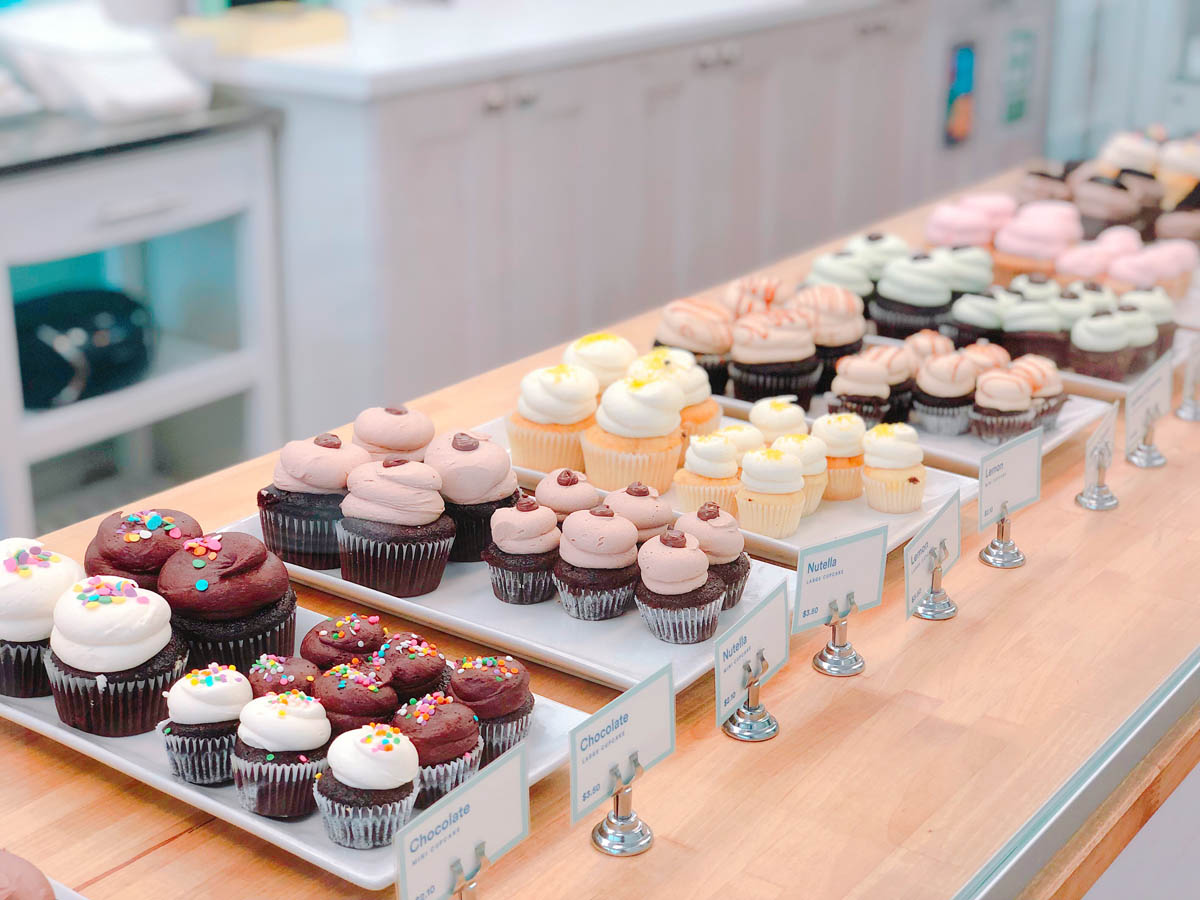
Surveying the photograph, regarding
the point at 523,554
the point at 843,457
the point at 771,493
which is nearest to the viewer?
the point at 523,554

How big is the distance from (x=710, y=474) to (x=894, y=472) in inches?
8.8

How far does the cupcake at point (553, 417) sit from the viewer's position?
1.79m

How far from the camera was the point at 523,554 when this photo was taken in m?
1.49

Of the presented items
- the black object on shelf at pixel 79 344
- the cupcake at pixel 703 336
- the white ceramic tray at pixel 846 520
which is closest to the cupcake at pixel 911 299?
the cupcake at pixel 703 336

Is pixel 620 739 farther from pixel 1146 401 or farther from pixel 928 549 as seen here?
pixel 1146 401

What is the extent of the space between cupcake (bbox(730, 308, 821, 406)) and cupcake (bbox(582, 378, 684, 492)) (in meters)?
0.28

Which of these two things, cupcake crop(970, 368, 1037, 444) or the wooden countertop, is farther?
cupcake crop(970, 368, 1037, 444)

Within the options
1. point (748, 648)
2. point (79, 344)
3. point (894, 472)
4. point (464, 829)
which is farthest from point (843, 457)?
point (79, 344)

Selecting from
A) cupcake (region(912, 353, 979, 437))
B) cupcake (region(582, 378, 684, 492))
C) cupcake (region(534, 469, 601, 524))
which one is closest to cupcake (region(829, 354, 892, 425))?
cupcake (region(912, 353, 979, 437))

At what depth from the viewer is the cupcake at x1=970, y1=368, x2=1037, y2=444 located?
1.89 meters

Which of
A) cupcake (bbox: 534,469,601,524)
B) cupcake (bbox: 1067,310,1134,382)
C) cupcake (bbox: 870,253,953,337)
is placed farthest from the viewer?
cupcake (bbox: 870,253,953,337)

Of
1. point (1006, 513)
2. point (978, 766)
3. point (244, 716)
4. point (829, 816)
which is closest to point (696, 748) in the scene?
point (829, 816)

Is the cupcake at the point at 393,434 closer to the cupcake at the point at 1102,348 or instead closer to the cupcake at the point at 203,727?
the cupcake at the point at 203,727

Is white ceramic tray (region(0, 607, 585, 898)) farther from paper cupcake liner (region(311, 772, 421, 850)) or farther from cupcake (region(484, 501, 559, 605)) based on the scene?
cupcake (region(484, 501, 559, 605))
